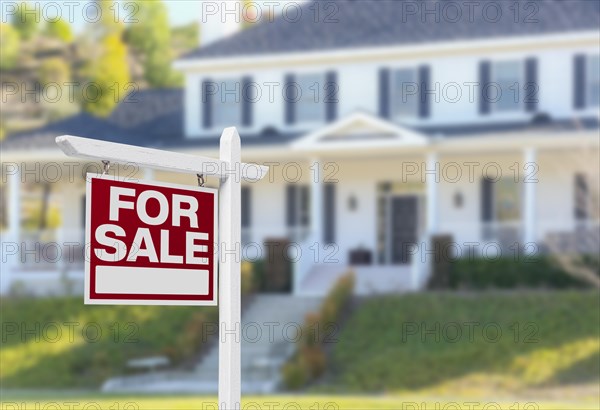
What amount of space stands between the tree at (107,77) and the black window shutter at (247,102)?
2419 cm

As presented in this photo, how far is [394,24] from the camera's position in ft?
96.2

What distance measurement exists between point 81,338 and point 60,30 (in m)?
51.1

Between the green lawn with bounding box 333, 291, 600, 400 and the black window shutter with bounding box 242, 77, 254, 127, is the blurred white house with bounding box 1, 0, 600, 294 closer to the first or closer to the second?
the black window shutter with bounding box 242, 77, 254, 127

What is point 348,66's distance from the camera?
94.2 feet

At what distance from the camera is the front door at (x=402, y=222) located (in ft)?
93.7

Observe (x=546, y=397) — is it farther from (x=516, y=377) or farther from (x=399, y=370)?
(x=399, y=370)

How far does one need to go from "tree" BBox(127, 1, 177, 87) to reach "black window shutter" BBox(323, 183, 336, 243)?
128 feet

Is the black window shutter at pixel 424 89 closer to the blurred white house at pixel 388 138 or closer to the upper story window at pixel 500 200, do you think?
the blurred white house at pixel 388 138

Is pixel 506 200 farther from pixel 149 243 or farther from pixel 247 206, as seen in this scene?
pixel 149 243

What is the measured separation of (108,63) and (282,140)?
124ft

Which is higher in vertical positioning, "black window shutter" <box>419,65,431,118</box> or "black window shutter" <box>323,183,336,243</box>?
"black window shutter" <box>419,65,431,118</box>

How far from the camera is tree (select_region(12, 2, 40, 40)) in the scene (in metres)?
68.4

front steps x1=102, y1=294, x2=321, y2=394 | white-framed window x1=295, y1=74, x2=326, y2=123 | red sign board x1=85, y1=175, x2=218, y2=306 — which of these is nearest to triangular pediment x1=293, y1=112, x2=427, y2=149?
white-framed window x1=295, y1=74, x2=326, y2=123

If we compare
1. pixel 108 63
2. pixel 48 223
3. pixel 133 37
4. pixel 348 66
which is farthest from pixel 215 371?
pixel 133 37
